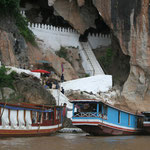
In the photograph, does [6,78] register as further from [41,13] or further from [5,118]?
[41,13]

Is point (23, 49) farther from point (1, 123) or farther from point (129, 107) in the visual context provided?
point (1, 123)

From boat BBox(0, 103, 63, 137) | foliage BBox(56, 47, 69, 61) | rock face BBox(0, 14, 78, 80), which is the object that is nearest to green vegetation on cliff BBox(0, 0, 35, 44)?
rock face BBox(0, 14, 78, 80)

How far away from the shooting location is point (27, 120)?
1614cm

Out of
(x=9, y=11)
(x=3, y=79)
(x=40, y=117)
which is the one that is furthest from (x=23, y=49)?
(x=40, y=117)

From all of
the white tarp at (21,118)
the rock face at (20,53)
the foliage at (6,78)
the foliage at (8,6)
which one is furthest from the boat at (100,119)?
the foliage at (8,6)

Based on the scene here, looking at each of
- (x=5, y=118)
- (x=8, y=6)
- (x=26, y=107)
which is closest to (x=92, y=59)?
(x=8, y=6)

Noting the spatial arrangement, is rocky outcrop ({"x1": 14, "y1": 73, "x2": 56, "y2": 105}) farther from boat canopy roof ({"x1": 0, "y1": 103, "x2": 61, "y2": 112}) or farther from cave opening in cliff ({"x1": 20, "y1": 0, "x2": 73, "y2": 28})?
cave opening in cliff ({"x1": 20, "y1": 0, "x2": 73, "y2": 28})

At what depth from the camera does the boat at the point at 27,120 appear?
14.8m

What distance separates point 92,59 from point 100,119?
64.2ft

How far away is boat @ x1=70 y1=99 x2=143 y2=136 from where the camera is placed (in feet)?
56.3

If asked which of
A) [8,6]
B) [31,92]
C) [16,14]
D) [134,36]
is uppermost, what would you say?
[8,6]

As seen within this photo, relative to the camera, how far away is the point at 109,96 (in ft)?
92.7

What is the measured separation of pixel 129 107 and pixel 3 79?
36.3 ft

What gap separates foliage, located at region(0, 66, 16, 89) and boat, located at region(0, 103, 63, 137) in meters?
4.05
